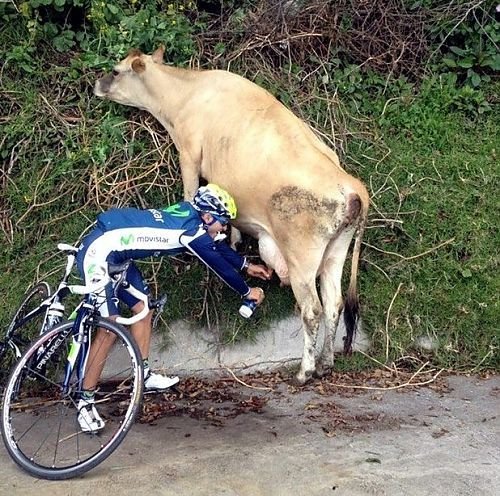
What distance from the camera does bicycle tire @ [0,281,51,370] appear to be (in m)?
5.10

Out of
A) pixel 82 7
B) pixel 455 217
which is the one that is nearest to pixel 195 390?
pixel 455 217

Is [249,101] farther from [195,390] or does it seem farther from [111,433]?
[111,433]

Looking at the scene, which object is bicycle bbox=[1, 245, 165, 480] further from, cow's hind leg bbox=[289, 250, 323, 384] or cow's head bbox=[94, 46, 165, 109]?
cow's head bbox=[94, 46, 165, 109]

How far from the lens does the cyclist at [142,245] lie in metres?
4.65

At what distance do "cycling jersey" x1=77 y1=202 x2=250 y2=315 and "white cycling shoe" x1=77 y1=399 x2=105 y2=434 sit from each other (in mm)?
555

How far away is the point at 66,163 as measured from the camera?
6465mm

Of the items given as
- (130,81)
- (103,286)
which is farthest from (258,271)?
(130,81)

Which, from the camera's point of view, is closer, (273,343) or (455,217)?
(273,343)

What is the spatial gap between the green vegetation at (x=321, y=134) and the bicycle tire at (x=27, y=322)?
35cm

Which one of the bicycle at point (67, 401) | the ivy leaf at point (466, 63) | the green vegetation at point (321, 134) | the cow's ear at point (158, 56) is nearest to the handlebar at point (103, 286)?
the bicycle at point (67, 401)

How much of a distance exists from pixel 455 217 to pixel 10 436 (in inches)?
154

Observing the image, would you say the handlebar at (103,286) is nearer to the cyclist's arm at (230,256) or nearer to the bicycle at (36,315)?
the bicycle at (36,315)

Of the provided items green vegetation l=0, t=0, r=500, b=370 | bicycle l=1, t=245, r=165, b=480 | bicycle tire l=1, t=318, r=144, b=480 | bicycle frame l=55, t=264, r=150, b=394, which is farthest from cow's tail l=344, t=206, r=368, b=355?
bicycle frame l=55, t=264, r=150, b=394

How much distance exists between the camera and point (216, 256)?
4949mm
